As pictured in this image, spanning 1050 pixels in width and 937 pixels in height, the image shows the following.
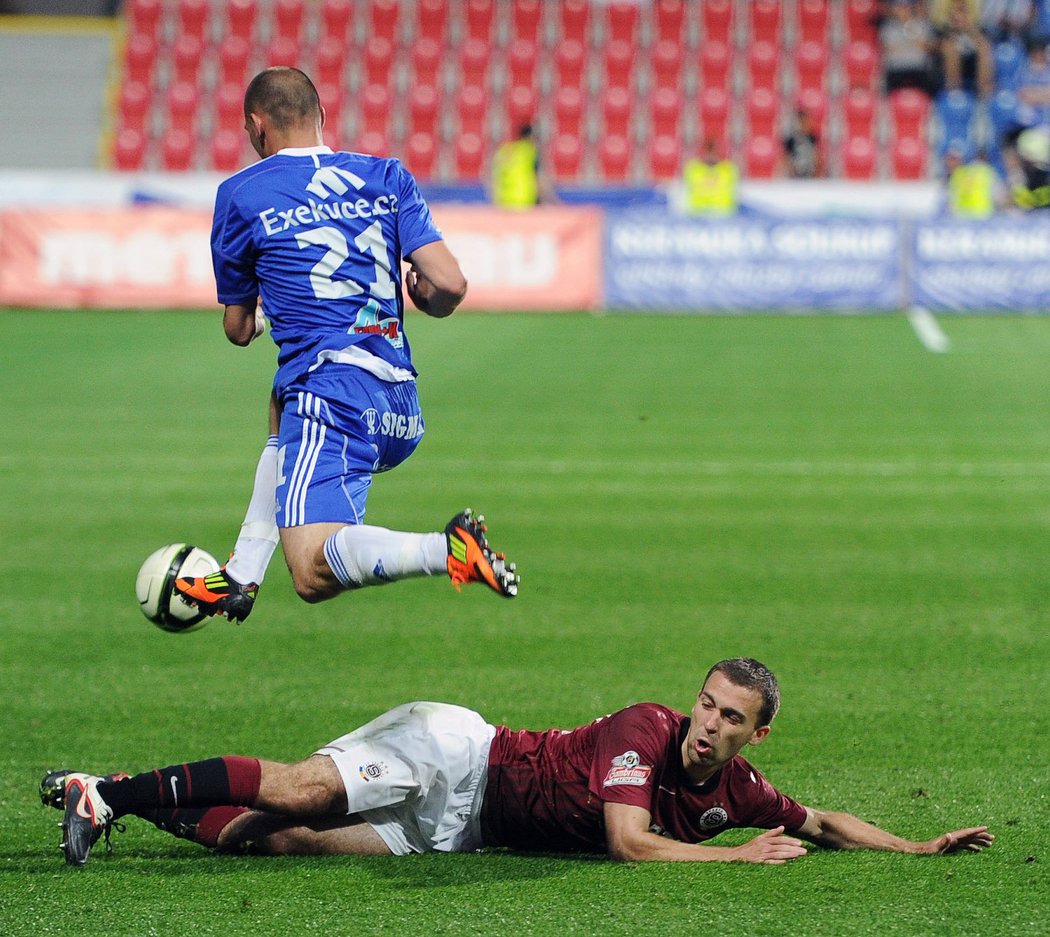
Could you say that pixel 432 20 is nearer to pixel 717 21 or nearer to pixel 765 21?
pixel 717 21

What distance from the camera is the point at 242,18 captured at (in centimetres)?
3425

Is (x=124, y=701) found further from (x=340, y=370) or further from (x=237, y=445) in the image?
(x=237, y=445)

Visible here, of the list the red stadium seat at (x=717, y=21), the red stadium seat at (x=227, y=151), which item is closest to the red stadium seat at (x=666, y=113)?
the red stadium seat at (x=717, y=21)

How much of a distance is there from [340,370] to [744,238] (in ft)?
60.7

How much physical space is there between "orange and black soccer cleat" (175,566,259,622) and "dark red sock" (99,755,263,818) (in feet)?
1.80

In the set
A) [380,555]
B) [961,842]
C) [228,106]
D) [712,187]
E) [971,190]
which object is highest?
[228,106]

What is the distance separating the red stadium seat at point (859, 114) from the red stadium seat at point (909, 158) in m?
0.70

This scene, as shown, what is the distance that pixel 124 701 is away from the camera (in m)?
7.69

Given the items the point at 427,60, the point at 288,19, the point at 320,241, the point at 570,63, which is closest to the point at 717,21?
the point at 570,63

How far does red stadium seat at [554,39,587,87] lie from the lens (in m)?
33.0

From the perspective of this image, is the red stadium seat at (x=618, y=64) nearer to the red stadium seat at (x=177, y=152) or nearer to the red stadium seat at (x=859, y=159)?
the red stadium seat at (x=859, y=159)

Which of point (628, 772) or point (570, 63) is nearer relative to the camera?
point (628, 772)

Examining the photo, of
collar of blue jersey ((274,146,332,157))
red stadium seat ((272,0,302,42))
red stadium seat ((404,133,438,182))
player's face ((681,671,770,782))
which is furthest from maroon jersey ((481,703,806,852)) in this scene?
red stadium seat ((272,0,302,42))

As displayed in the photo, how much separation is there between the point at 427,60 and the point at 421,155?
2.78 meters
